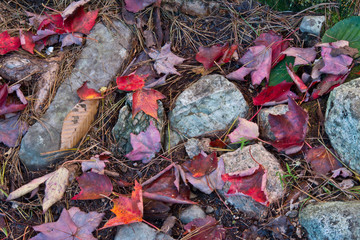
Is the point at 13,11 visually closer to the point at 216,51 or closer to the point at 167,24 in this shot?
the point at 167,24

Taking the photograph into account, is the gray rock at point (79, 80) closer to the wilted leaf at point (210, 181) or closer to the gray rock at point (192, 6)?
the gray rock at point (192, 6)

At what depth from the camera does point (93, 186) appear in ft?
5.83

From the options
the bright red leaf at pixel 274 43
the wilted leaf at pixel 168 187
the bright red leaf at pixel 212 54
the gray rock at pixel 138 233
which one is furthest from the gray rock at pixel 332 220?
the bright red leaf at pixel 212 54

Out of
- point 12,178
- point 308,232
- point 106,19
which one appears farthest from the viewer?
point 106,19

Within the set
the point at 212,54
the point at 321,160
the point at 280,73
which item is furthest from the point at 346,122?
the point at 212,54

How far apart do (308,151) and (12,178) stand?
184 cm

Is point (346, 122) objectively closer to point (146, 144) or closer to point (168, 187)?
point (168, 187)

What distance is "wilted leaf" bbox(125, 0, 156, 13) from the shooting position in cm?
219

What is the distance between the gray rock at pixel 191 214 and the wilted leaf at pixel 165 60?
0.92 meters

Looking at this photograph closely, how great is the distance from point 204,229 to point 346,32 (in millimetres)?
1538

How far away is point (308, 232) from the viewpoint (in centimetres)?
151

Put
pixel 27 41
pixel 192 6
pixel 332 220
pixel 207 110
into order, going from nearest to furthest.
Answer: pixel 332 220, pixel 207 110, pixel 27 41, pixel 192 6

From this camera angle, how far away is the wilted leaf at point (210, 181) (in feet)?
5.55

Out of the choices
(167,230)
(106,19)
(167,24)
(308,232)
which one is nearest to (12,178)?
(167,230)
